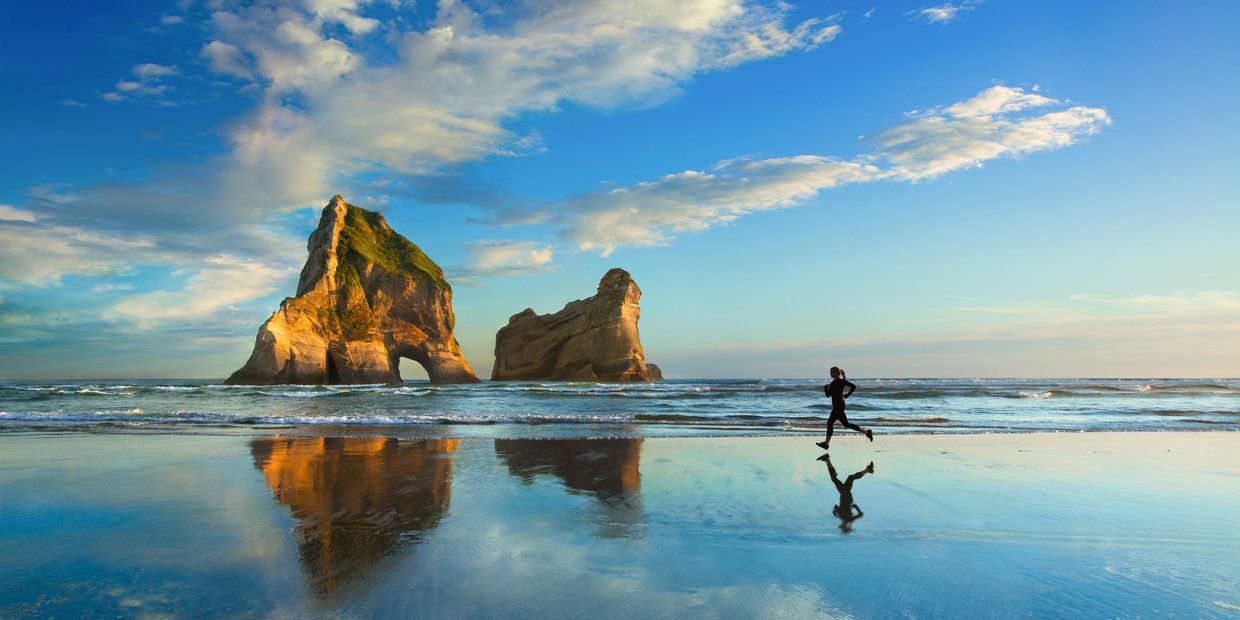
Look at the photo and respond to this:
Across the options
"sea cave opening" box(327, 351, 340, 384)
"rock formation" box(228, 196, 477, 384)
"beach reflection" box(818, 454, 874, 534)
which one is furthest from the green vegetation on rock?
"beach reflection" box(818, 454, 874, 534)

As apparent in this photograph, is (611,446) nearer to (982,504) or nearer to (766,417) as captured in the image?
(982,504)

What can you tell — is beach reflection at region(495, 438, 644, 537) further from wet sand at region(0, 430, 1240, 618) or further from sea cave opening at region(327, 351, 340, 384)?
sea cave opening at region(327, 351, 340, 384)

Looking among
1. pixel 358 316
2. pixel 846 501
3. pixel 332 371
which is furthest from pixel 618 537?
pixel 358 316

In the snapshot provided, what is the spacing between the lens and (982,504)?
6.25m

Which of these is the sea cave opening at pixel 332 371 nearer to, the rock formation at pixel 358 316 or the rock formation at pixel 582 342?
the rock formation at pixel 358 316

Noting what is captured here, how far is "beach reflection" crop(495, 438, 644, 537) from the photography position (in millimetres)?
5770

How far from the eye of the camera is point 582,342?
247ft

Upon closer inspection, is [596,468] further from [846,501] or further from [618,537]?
[618,537]

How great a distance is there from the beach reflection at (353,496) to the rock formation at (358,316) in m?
46.5

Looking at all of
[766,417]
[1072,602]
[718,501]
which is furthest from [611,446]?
[766,417]

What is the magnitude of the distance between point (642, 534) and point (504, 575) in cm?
140

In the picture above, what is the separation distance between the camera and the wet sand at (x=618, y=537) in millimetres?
3547

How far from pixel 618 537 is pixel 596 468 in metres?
3.81

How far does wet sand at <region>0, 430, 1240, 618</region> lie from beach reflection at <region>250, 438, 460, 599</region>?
0.11 feet
